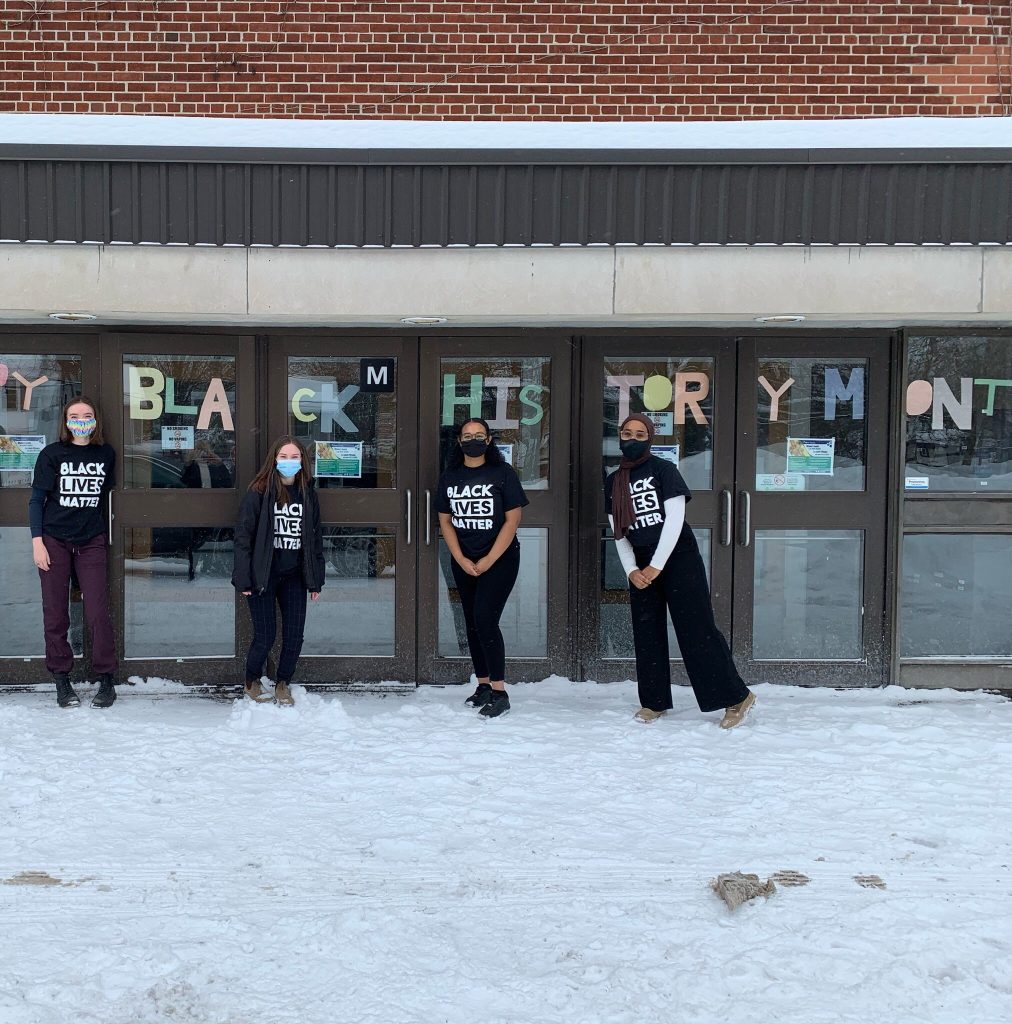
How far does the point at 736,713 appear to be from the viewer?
6250mm

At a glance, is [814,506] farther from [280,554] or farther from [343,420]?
[280,554]

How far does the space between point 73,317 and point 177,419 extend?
3.05 ft

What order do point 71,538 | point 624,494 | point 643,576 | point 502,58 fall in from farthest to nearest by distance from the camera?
point 502,58, point 71,538, point 624,494, point 643,576

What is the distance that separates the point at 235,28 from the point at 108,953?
5.71m

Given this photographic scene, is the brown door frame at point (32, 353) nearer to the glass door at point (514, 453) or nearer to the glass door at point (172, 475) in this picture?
the glass door at point (172, 475)

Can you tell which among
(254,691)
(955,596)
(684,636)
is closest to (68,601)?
(254,691)

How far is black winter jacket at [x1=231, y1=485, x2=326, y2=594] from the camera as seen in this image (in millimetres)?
6543

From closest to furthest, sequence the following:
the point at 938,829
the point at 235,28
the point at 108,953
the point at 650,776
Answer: the point at 108,953 → the point at 938,829 → the point at 650,776 → the point at 235,28

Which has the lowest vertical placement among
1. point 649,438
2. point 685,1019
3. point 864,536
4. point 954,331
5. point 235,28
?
point 685,1019

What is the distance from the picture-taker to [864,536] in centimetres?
729

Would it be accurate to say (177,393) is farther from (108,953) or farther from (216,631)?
(108,953)

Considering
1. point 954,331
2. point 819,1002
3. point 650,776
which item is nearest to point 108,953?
point 819,1002

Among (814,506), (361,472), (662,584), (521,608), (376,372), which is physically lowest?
(521,608)

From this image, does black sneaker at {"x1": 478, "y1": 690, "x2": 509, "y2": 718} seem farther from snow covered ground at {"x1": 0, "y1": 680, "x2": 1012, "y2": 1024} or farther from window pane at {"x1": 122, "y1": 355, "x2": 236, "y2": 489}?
window pane at {"x1": 122, "y1": 355, "x2": 236, "y2": 489}
